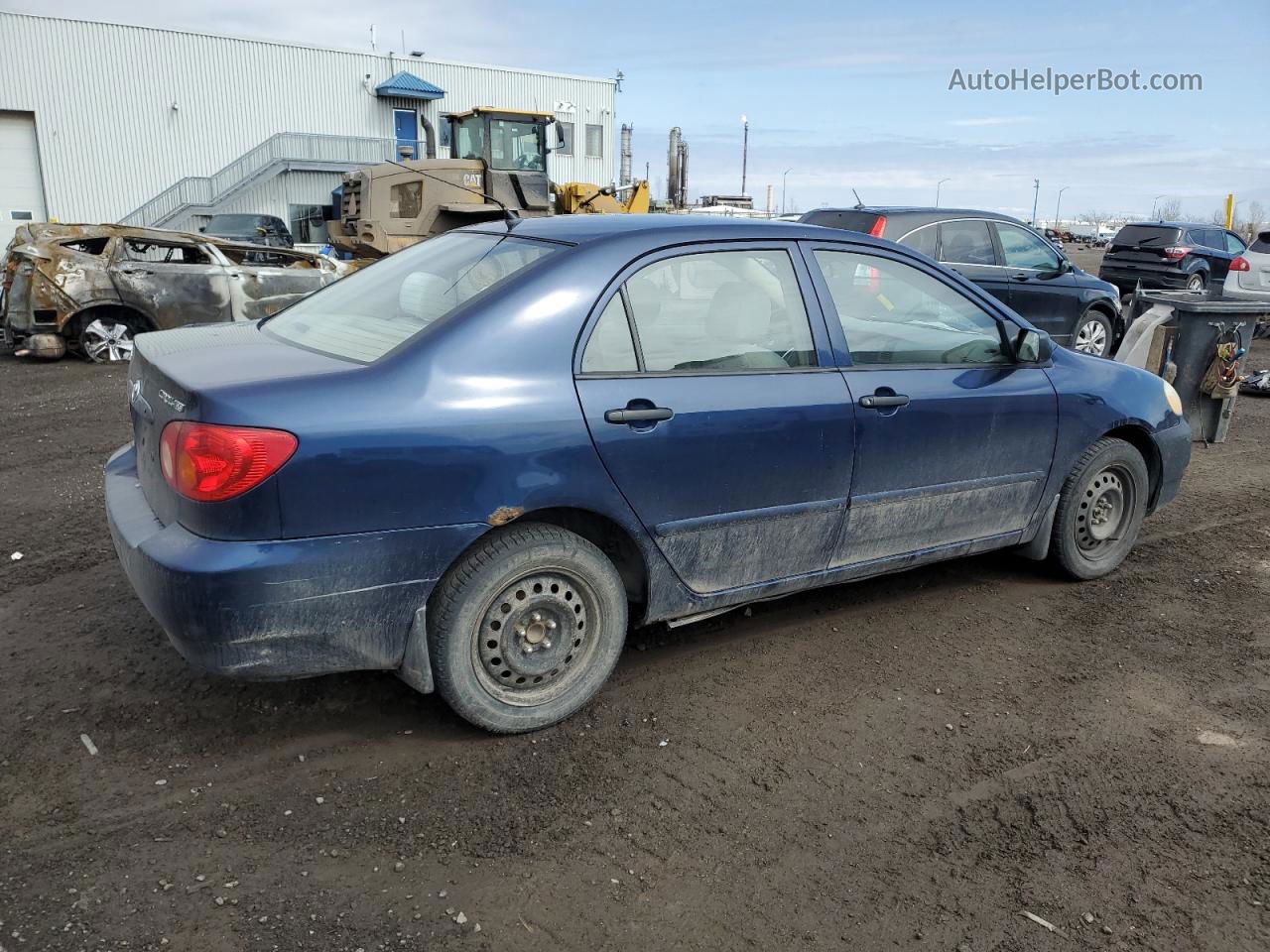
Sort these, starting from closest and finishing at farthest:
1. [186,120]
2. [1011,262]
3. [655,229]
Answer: [655,229] < [1011,262] < [186,120]

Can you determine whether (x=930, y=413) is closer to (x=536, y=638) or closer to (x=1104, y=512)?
(x=1104, y=512)

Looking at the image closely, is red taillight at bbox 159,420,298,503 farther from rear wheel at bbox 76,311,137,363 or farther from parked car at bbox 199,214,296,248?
parked car at bbox 199,214,296,248

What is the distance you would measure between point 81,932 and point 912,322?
3.46 m

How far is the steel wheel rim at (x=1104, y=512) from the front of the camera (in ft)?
15.6

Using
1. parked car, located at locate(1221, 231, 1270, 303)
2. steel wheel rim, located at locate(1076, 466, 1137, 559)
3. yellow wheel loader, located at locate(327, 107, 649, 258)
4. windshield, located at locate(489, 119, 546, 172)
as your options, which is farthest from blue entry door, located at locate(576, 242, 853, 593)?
windshield, located at locate(489, 119, 546, 172)

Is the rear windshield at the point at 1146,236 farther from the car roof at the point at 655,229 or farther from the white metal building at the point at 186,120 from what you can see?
the white metal building at the point at 186,120

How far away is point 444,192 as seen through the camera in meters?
16.6

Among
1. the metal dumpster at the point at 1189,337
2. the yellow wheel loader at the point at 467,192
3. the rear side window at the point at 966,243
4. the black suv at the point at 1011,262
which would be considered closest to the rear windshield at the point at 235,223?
the yellow wheel loader at the point at 467,192

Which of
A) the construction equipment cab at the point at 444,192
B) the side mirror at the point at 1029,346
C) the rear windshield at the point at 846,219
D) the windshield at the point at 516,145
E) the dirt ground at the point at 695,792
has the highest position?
the windshield at the point at 516,145

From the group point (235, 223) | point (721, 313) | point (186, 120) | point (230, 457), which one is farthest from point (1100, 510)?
point (186, 120)

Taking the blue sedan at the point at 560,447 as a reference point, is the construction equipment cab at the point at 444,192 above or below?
above

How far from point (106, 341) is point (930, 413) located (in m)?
10.3

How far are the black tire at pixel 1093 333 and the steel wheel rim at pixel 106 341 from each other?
10.4 m

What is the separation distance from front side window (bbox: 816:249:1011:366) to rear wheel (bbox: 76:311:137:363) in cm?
966
